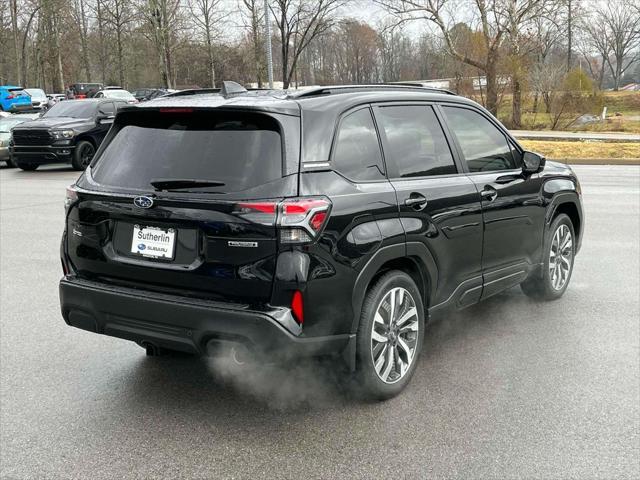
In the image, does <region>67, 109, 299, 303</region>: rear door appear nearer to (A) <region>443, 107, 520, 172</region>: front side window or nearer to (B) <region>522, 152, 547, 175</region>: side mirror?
(A) <region>443, 107, 520, 172</region>: front side window

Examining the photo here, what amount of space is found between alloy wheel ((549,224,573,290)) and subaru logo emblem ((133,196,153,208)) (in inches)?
138

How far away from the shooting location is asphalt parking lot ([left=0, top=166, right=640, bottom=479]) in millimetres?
3215

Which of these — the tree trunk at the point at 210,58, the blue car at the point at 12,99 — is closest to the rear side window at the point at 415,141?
the blue car at the point at 12,99

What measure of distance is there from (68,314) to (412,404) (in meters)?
2.02

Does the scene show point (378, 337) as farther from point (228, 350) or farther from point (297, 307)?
point (228, 350)

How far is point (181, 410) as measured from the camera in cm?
379

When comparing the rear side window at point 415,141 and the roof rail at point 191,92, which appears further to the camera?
the roof rail at point 191,92

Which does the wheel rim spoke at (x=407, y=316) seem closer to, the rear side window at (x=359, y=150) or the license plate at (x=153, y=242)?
the rear side window at (x=359, y=150)

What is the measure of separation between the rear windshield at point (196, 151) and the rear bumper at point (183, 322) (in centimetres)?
59

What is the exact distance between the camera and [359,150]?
3799 millimetres

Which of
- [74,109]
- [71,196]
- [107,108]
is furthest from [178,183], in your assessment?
[74,109]

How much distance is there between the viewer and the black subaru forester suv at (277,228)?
3291 mm

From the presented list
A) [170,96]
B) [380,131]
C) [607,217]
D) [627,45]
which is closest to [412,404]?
[380,131]

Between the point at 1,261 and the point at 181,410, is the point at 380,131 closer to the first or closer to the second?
the point at 181,410
